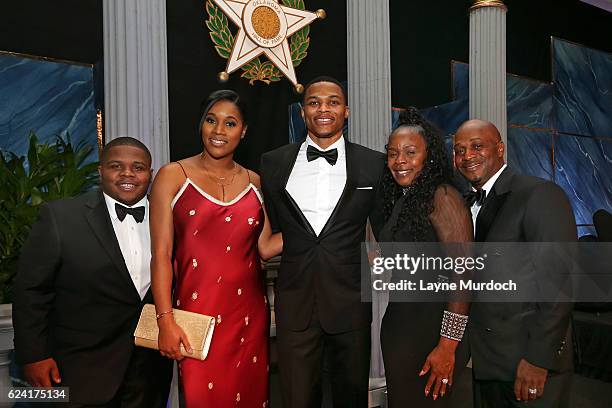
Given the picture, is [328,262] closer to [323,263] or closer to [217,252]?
[323,263]

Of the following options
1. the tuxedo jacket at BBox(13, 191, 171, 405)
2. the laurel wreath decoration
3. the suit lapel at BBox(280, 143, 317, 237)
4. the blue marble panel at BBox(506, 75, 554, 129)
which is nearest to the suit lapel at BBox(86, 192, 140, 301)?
the tuxedo jacket at BBox(13, 191, 171, 405)

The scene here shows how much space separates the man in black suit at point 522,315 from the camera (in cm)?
205

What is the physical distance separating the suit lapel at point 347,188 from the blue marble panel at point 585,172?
762 cm

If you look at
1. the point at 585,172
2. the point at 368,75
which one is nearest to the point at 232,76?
the point at 368,75

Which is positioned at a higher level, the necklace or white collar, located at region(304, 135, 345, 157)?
white collar, located at region(304, 135, 345, 157)

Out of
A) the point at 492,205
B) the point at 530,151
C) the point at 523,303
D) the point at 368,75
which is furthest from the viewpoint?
the point at 530,151

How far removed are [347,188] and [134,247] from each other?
1106 mm

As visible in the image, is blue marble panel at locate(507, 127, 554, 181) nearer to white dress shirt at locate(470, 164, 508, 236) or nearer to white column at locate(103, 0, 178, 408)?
white dress shirt at locate(470, 164, 508, 236)

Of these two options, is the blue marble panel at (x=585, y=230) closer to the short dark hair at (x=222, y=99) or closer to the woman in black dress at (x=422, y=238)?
the woman in black dress at (x=422, y=238)

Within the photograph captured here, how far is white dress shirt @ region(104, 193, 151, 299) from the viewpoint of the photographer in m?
2.30

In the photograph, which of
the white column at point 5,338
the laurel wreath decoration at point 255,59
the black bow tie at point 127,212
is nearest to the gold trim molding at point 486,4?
the laurel wreath decoration at point 255,59

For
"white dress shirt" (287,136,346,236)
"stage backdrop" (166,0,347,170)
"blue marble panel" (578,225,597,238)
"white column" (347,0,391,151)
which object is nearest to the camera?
"white dress shirt" (287,136,346,236)

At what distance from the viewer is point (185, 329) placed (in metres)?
2.18

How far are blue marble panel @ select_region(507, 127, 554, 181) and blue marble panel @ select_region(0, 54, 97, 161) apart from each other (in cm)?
625
